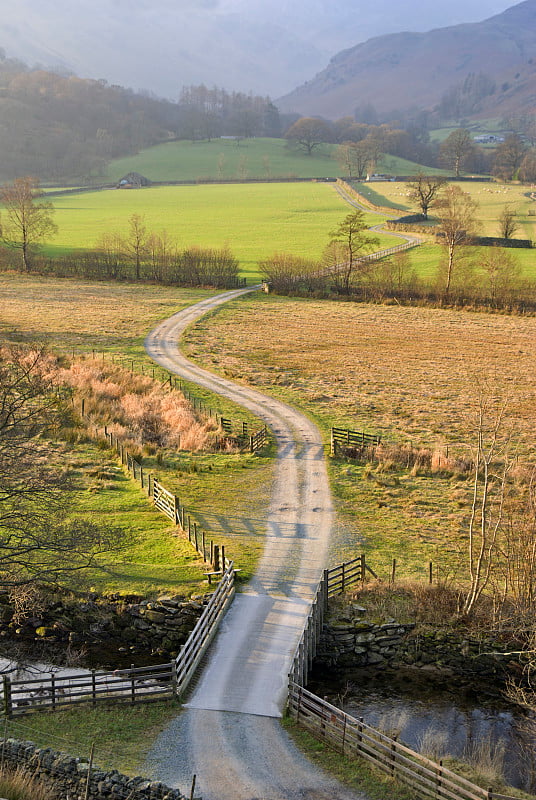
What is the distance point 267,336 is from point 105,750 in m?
56.7

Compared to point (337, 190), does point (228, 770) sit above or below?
below

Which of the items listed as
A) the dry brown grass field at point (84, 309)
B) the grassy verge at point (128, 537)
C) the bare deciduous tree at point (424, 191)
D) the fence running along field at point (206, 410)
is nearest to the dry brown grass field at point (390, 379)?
the fence running along field at point (206, 410)

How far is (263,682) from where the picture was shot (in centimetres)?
2200

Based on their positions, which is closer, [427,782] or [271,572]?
[427,782]

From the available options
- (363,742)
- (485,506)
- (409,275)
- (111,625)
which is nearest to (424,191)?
(409,275)

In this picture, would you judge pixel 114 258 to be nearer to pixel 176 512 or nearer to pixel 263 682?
pixel 176 512

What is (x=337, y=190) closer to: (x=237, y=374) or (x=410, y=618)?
(x=237, y=374)

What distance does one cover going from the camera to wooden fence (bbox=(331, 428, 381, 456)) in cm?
4172

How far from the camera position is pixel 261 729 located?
2002 cm

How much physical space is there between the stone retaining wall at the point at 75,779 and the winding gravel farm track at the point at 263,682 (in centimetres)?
72

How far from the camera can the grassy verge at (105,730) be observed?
1871 cm

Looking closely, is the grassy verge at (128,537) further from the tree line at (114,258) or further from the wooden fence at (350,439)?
the tree line at (114,258)

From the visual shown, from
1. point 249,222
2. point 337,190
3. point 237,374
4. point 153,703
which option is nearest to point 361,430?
point 237,374

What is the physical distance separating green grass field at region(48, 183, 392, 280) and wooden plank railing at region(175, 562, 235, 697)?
265 feet
